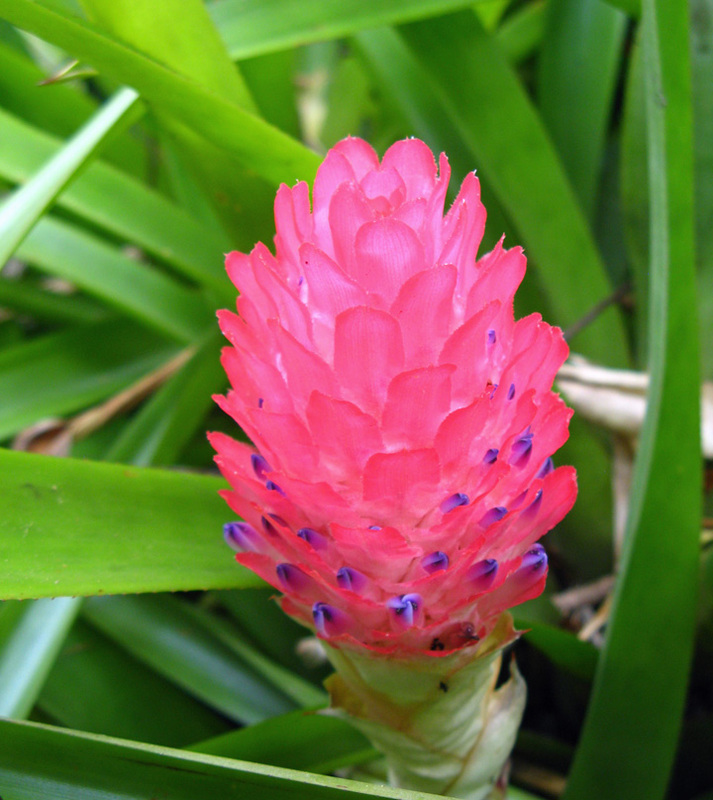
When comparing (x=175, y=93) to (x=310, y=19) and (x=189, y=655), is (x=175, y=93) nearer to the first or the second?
(x=310, y=19)

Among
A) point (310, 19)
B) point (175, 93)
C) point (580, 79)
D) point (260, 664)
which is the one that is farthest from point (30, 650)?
point (580, 79)

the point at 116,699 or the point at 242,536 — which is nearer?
the point at 242,536

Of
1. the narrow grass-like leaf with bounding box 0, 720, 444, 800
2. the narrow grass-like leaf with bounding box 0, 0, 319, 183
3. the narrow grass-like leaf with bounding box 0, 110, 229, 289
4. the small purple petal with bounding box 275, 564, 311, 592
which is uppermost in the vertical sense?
the narrow grass-like leaf with bounding box 0, 110, 229, 289

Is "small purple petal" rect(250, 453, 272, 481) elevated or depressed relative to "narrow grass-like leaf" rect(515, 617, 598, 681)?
elevated

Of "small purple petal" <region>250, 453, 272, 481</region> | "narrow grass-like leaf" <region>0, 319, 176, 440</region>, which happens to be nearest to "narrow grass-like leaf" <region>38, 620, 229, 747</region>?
"narrow grass-like leaf" <region>0, 319, 176, 440</region>

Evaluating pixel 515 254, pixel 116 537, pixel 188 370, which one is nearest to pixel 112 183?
pixel 188 370

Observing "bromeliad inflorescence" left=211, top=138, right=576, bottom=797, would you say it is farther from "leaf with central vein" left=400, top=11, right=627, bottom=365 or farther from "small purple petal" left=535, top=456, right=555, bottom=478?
"leaf with central vein" left=400, top=11, right=627, bottom=365
